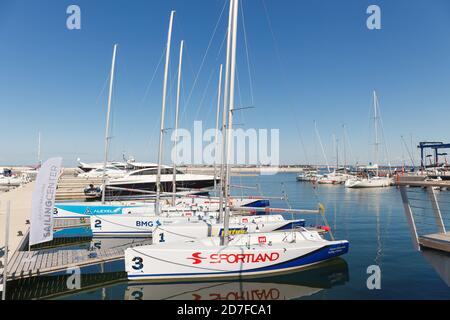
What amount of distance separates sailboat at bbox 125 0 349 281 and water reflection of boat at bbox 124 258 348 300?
39cm

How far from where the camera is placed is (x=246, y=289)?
12109 mm

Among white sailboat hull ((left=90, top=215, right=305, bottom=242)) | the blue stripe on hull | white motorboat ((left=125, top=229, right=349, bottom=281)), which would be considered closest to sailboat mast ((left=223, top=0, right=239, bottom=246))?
white motorboat ((left=125, top=229, right=349, bottom=281))

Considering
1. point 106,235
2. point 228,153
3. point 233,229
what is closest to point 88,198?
point 106,235

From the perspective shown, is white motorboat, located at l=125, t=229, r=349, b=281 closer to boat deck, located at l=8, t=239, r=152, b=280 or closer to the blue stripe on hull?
the blue stripe on hull

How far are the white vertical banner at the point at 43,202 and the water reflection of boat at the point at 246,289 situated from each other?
4151 mm

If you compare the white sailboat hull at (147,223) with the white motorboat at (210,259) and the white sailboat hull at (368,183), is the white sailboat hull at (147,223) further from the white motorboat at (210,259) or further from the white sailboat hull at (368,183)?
the white sailboat hull at (368,183)

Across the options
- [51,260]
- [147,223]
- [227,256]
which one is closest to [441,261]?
[227,256]

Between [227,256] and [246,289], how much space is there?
1.53 metres

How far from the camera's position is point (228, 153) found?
12977 mm

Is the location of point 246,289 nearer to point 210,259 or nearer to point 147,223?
point 210,259

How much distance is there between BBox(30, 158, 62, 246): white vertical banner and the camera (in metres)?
11.6

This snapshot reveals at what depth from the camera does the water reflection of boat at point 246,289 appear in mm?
11492
